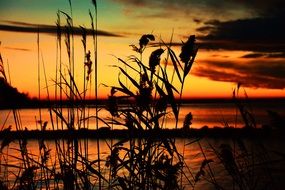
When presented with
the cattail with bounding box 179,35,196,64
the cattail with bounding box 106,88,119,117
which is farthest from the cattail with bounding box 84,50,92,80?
the cattail with bounding box 179,35,196,64

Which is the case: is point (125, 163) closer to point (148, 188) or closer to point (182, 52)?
point (148, 188)

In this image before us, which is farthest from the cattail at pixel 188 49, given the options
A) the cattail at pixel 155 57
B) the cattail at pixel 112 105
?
the cattail at pixel 112 105

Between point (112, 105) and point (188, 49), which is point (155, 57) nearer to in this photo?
point (188, 49)

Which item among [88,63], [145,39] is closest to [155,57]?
[145,39]

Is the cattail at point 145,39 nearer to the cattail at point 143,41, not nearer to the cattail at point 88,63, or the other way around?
the cattail at point 143,41

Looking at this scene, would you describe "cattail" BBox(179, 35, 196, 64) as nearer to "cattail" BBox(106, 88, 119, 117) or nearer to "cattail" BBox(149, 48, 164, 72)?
"cattail" BBox(149, 48, 164, 72)

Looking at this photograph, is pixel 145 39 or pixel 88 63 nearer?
pixel 145 39

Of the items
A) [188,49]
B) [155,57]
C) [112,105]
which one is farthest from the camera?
[112,105]

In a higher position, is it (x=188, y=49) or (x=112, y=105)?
(x=188, y=49)

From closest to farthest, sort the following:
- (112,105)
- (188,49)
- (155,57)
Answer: (188,49)
(155,57)
(112,105)

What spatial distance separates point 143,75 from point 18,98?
1.35 metres

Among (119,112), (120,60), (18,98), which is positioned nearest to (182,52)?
(120,60)

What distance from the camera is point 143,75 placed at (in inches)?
169

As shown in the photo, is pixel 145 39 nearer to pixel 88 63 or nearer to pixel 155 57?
pixel 155 57
